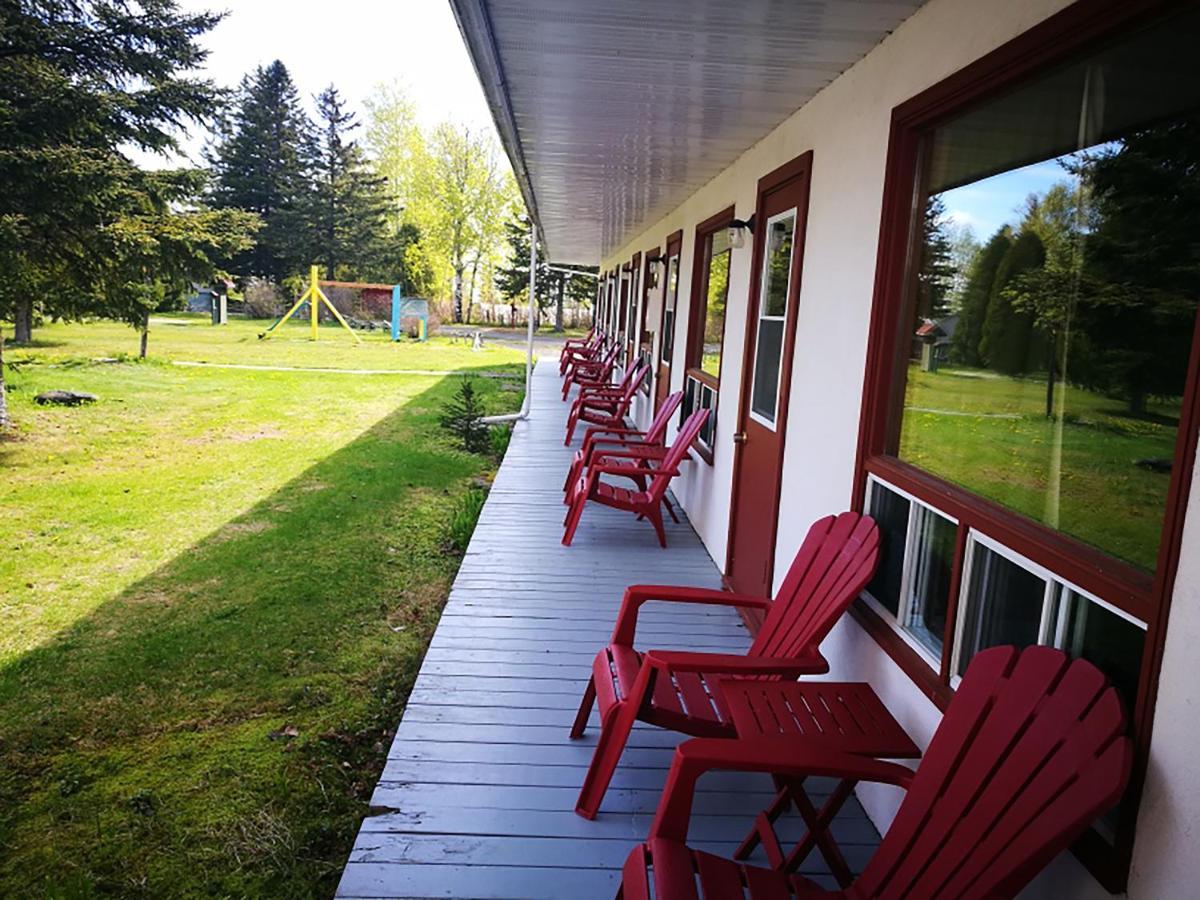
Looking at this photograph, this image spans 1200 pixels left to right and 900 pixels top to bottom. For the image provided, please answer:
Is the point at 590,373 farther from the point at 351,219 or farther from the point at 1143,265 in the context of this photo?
the point at 351,219

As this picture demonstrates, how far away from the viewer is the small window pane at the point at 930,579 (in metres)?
2.20

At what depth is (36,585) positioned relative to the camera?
4.93 metres

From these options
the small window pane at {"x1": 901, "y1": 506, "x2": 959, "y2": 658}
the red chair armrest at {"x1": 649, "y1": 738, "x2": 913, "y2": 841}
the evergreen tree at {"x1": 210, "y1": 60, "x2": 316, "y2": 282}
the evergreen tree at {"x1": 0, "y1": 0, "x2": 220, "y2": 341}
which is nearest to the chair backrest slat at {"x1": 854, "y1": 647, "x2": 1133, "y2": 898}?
the red chair armrest at {"x1": 649, "y1": 738, "x2": 913, "y2": 841}

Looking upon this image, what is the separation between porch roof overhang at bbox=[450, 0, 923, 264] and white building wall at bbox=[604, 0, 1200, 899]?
13 centimetres

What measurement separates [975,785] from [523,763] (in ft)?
4.92

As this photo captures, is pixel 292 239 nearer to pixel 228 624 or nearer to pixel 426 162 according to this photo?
pixel 426 162

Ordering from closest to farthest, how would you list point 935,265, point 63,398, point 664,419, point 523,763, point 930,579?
point 930,579, point 935,265, point 523,763, point 664,419, point 63,398

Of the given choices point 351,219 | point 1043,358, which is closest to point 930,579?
point 1043,358

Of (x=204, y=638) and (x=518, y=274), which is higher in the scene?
(x=518, y=274)

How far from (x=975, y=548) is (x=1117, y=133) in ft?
3.02

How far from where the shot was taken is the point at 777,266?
410 centimetres

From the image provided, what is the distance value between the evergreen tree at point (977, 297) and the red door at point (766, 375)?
4.42 feet

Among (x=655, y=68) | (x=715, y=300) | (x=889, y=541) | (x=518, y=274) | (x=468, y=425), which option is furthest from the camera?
(x=518, y=274)

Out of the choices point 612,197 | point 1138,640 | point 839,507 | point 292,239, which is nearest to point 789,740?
point 1138,640
